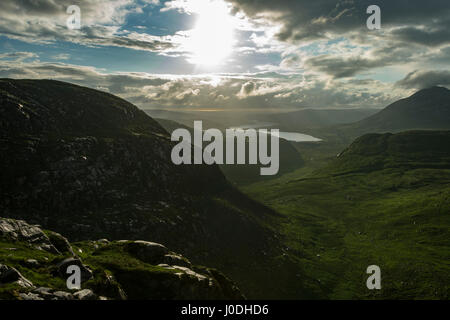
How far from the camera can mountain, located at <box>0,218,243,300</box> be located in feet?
75.4

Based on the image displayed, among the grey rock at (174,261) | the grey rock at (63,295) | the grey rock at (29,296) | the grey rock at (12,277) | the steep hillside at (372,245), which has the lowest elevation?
the steep hillside at (372,245)

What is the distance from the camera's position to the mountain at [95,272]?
904 inches

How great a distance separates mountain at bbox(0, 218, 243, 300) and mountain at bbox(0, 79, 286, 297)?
29820 mm

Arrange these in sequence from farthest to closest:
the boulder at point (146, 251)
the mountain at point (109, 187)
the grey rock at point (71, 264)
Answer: the mountain at point (109, 187) → the boulder at point (146, 251) → the grey rock at point (71, 264)

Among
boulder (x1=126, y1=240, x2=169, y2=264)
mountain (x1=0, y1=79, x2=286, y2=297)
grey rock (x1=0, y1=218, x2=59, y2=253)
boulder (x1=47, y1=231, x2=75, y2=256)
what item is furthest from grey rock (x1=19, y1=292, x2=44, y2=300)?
mountain (x1=0, y1=79, x2=286, y2=297)

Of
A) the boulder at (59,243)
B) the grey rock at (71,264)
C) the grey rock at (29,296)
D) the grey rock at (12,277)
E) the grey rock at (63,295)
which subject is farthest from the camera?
the boulder at (59,243)

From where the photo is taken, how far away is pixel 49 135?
277ft

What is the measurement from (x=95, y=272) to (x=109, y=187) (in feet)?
187

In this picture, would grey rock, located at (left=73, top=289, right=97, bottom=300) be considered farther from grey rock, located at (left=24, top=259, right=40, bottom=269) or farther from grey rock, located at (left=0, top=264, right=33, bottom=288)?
grey rock, located at (left=24, top=259, right=40, bottom=269)

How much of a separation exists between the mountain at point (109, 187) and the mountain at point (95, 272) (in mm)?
29820

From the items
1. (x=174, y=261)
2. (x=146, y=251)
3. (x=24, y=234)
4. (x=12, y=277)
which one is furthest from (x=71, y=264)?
(x=174, y=261)

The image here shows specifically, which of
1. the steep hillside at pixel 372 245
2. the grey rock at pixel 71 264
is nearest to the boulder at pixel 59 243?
the grey rock at pixel 71 264

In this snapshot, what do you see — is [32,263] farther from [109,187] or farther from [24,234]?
[109,187]

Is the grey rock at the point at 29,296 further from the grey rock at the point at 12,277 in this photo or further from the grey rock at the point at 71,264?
the grey rock at the point at 71,264
